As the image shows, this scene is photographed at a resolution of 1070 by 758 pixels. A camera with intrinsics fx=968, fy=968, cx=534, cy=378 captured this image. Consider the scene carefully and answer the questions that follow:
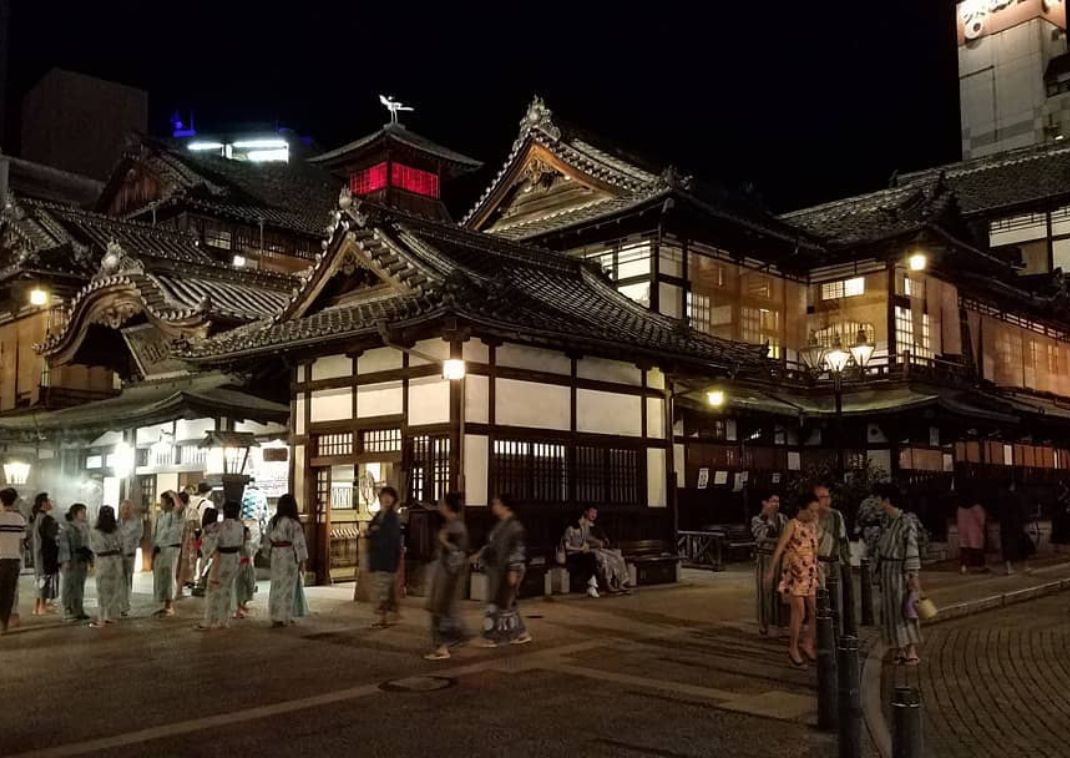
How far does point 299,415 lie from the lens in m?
20.8

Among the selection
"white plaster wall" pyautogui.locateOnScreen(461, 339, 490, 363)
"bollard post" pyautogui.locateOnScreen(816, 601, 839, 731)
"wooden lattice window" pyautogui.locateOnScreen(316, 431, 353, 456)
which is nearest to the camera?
"bollard post" pyautogui.locateOnScreen(816, 601, 839, 731)

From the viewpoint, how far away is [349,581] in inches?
855

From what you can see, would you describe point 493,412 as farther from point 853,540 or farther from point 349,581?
point 853,540

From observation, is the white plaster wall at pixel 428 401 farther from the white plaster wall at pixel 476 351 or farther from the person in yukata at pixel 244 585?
the person in yukata at pixel 244 585

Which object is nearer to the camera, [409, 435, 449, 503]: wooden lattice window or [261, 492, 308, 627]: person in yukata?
[261, 492, 308, 627]: person in yukata

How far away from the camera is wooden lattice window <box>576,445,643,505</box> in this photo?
19984 millimetres

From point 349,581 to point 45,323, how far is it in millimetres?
16472

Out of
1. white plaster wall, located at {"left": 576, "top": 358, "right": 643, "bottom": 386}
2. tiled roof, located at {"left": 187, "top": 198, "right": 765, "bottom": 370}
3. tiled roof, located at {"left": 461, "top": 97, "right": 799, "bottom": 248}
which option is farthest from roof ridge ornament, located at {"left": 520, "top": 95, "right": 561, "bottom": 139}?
white plaster wall, located at {"left": 576, "top": 358, "right": 643, "bottom": 386}

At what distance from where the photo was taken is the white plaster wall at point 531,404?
18.4 metres

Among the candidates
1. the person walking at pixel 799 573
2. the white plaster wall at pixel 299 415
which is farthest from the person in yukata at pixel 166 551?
the person walking at pixel 799 573

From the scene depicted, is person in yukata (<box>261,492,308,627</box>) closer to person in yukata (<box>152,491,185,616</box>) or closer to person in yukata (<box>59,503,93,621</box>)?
person in yukata (<box>152,491,185,616</box>)

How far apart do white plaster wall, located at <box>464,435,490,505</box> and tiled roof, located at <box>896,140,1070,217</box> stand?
91.5 ft

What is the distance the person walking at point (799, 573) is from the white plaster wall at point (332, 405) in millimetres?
10553

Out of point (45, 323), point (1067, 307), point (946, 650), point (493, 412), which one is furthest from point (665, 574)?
point (1067, 307)
